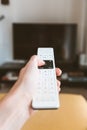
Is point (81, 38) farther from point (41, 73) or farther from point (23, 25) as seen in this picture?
point (41, 73)

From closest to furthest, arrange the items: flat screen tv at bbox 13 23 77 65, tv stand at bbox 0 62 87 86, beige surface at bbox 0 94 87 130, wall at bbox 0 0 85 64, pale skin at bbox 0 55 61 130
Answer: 1. pale skin at bbox 0 55 61 130
2. beige surface at bbox 0 94 87 130
3. tv stand at bbox 0 62 87 86
4. flat screen tv at bbox 13 23 77 65
5. wall at bbox 0 0 85 64

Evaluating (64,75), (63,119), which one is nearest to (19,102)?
(63,119)

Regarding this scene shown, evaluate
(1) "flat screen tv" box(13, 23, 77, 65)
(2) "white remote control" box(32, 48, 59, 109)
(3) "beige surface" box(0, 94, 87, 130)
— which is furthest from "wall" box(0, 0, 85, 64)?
(2) "white remote control" box(32, 48, 59, 109)

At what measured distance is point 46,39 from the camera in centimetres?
311

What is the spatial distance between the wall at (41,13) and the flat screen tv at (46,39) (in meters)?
0.19

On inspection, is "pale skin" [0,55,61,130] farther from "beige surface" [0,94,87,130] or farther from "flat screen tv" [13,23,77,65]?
"flat screen tv" [13,23,77,65]

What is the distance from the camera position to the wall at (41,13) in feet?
10.5

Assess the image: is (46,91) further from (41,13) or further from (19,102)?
(41,13)

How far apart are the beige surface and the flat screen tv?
2125mm

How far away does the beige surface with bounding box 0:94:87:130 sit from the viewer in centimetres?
85

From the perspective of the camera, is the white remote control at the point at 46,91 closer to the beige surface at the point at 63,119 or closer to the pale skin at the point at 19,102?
the pale skin at the point at 19,102

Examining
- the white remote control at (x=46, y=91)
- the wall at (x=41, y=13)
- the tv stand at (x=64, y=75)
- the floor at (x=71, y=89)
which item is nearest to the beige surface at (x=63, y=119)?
the white remote control at (x=46, y=91)

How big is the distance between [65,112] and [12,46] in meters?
2.43

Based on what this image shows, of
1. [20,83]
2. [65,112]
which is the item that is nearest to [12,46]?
[65,112]
